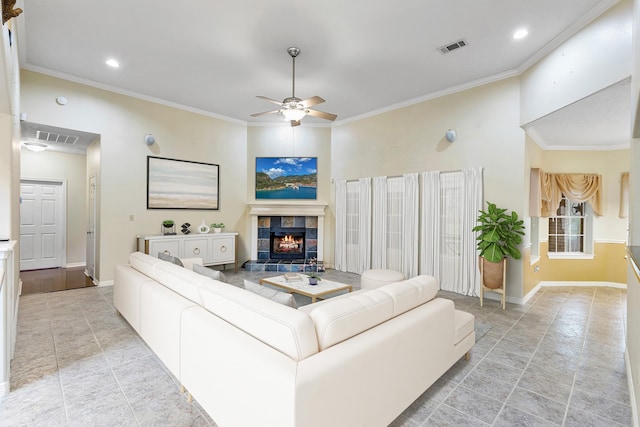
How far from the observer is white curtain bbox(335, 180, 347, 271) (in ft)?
21.6

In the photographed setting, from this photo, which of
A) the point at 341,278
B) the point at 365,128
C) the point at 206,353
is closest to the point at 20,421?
the point at 206,353

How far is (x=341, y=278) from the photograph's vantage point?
19.4 feet

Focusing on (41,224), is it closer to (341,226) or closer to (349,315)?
(341,226)

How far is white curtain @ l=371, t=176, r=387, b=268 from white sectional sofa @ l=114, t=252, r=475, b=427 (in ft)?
11.5

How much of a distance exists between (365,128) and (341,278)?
124 inches

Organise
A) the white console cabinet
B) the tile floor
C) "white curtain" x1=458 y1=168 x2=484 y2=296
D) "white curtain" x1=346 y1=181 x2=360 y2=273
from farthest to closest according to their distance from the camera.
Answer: "white curtain" x1=346 y1=181 x2=360 y2=273, the white console cabinet, "white curtain" x1=458 y1=168 x2=484 y2=296, the tile floor

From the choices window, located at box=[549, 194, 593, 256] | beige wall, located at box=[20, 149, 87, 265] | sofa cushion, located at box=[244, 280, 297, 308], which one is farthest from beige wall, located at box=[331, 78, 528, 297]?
beige wall, located at box=[20, 149, 87, 265]

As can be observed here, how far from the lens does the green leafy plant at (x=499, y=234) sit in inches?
163

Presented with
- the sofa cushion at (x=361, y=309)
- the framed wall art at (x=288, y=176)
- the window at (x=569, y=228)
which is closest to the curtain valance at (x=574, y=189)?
the window at (x=569, y=228)

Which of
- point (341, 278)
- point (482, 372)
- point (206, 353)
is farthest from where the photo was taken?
point (341, 278)

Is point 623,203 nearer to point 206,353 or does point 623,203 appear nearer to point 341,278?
point 341,278

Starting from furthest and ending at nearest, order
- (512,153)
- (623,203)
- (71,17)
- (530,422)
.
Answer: (623,203)
(512,153)
(71,17)
(530,422)

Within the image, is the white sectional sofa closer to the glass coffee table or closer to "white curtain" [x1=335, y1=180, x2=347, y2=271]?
the glass coffee table

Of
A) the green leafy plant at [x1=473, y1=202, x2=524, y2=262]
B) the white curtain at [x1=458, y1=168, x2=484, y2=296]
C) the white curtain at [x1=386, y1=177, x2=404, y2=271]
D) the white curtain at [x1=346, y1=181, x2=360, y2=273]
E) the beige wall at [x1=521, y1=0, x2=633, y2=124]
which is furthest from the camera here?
the white curtain at [x1=346, y1=181, x2=360, y2=273]
